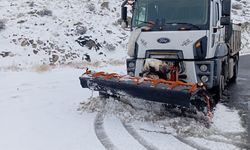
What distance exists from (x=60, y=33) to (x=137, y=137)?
17.8 meters

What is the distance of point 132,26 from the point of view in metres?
9.31

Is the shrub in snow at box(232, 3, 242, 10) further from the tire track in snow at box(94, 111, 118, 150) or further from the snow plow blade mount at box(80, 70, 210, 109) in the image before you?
the tire track in snow at box(94, 111, 118, 150)

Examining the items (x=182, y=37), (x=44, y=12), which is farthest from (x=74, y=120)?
(x=44, y=12)

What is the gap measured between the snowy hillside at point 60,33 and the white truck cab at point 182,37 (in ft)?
29.9

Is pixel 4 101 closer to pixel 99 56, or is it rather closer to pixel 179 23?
pixel 179 23

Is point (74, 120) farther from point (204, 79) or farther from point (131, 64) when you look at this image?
point (204, 79)

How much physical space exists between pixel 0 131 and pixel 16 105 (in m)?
2.07

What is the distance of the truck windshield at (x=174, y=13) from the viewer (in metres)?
8.45

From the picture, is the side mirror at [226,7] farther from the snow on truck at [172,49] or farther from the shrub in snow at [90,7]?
the shrub in snow at [90,7]

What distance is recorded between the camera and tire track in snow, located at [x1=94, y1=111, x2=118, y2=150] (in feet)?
20.3

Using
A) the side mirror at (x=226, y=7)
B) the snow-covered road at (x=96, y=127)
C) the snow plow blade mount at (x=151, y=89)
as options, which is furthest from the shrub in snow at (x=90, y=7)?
the snow plow blade mount at (x=151, y=89)

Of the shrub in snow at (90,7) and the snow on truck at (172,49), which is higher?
A: the shrub in snow at (90,7)

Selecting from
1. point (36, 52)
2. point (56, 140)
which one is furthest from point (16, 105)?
point (36, 52)

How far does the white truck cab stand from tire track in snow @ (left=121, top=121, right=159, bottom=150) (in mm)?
1820
